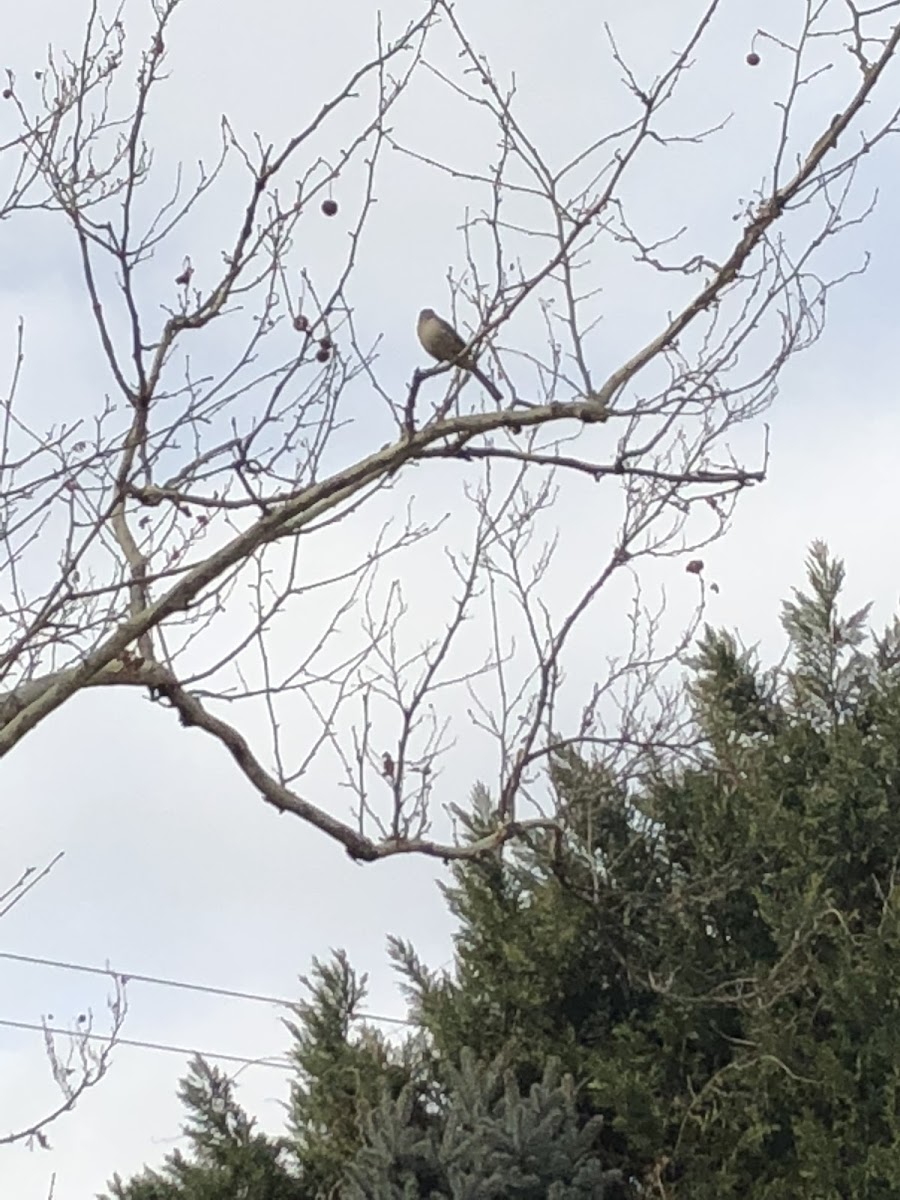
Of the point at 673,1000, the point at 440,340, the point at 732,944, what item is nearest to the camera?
the point at 440,340

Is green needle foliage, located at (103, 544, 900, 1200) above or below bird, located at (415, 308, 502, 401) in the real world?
below

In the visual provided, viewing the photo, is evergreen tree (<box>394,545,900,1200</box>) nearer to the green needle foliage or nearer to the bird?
the green needle foliage

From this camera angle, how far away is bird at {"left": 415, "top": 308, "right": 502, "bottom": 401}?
3.13m

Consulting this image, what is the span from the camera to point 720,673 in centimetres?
667

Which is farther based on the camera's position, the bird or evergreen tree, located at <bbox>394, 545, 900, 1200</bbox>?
evergreen tree, located at <bbox>394, 545, 900, 1200</bbox>

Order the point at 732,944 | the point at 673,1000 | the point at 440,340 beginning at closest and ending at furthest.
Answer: the point at 440,340 < the point at 673,1000 < the point at 732,944

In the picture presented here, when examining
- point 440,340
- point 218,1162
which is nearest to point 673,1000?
point 218,1162

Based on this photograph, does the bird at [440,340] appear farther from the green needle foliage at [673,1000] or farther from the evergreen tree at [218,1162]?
the evergreen tree at [218,1162]

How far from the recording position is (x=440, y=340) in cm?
333

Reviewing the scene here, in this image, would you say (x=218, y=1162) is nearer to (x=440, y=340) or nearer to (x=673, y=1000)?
(x=673, y=1000)

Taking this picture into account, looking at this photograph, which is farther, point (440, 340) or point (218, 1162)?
point (218, 1162)

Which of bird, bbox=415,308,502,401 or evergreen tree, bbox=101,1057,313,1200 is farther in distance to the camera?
evergreen tree, bbox=101,1057,313,1200

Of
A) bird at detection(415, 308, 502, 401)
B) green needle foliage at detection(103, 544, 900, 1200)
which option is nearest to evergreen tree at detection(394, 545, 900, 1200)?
green needle foliage at detection(103, 544, 900, 1200)

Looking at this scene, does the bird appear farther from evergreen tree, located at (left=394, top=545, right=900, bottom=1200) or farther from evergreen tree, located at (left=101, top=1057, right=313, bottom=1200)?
evergreen tree, located at (left=101, top=1057, right=313, bottom=1200)
